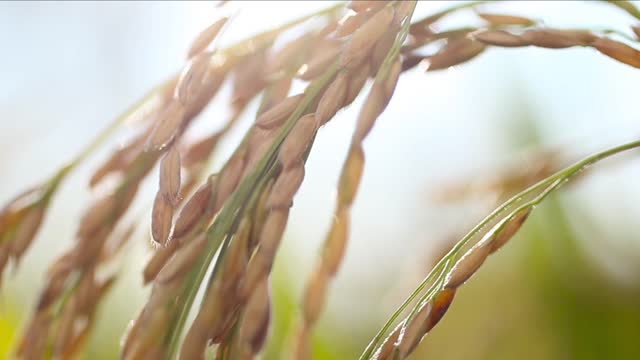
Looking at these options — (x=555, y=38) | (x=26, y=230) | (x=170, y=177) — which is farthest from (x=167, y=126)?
(x=555, y=38)

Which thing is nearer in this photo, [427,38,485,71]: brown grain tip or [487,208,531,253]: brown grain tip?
[487,208,531,253]: brown grain tip

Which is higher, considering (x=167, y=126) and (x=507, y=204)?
(x=167, y=126)

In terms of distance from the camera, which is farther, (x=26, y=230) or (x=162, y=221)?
(x=26, y=230)

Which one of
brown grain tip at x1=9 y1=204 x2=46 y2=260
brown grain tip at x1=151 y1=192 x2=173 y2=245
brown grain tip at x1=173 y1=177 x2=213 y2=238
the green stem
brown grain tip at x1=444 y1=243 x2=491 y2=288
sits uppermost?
brown grain tip at x1=173 y1=177 x2=213 y2=238

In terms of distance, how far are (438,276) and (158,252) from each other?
0.61 feet

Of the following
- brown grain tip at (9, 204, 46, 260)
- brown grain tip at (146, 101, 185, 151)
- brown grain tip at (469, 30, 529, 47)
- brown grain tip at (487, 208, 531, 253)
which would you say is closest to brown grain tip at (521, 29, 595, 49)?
brown grain tip at (469, 30, 529, 47)

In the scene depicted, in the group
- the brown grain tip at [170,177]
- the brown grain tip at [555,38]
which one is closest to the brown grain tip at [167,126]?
the brown grain tip at [170,177]

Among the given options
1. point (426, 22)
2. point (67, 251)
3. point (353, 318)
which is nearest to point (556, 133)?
point (353, 318)

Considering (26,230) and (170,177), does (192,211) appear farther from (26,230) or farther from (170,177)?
(26,230)

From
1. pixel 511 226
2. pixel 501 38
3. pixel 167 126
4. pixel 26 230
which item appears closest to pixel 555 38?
pixel 501 38

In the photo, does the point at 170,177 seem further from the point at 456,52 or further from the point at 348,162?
the point at 456,52

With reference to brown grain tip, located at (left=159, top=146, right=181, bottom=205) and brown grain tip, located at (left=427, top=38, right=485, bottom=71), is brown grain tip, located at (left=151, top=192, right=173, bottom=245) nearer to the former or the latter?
brown grain tip, located at (left=159, top=146, right=181, bottom=205)

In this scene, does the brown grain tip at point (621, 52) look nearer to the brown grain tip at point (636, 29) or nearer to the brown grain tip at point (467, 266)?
the brown grain tip at point (636, 29)

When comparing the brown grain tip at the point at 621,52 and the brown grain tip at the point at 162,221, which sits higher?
the brown grain tip at the point at 162,221
